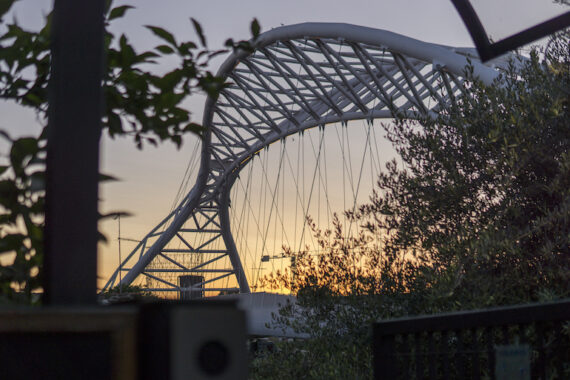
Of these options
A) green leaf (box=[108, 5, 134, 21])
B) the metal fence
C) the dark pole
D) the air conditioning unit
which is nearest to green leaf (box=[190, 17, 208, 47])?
green leaf (box=[108, 5, 134, 21])

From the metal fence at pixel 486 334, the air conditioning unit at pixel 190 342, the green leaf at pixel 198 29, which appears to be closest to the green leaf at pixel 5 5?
the green leaf at pixel 198 29

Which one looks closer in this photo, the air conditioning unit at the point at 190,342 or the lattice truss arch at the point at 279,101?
the air conditioning unit at the point at 190,342

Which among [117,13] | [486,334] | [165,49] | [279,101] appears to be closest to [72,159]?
[165,49]

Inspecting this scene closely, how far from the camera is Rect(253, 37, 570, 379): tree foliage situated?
7.05m

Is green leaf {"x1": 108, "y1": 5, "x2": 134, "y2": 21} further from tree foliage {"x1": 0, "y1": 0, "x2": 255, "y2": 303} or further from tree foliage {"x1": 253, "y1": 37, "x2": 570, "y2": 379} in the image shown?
tree foliage {"x1": 253, "y1": 37, "x2": 570, "y2": 379}

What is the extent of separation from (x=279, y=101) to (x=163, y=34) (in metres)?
24.4

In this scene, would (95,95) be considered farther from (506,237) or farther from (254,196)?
(254,196)

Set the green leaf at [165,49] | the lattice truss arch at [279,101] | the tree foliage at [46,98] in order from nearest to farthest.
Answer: the tree foliage at [46,98] → the green leaf at [165,49] → the lattice truss arch at [279,101]

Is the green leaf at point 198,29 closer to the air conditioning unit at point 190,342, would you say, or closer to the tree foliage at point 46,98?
the tree foliage at point 46,98

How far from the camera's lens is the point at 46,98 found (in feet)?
7.68

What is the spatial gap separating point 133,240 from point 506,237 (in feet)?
121

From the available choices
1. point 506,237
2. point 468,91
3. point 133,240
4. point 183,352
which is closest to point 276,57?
point 468,91

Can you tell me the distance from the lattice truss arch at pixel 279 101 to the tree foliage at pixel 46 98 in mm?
6180

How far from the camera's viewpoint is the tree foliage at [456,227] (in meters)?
7.05
